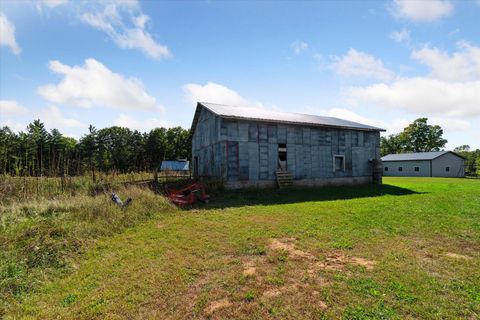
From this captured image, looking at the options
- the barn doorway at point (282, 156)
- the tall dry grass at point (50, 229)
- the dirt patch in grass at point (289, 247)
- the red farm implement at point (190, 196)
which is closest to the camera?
the tall dry grass at point (50, 229)

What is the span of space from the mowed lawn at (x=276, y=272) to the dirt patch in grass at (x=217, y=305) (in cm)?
1

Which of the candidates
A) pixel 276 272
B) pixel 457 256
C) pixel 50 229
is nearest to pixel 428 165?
pixel 457 256

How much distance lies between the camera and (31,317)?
11.9 feet

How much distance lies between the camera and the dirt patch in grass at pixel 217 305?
143 inches

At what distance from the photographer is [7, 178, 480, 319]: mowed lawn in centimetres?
366

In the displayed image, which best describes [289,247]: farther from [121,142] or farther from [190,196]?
[121,142]

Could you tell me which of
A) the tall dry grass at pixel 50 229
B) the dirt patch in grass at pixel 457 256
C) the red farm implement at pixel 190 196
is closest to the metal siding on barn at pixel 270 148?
the red farm implement at pixel 190 196

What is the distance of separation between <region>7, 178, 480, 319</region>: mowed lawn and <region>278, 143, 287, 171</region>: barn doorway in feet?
27.8

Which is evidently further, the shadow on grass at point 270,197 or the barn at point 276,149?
the barn at point 276,149

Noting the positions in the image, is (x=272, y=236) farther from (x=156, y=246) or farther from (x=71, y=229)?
(x=71, y=229)

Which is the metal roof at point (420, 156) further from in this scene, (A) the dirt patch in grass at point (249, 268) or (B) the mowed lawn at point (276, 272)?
(A) the dirt patch in grass at point (249, 268)

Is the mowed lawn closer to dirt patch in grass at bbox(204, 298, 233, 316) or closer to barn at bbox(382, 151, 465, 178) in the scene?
dirt patch in grass at bbox(204, 298, 233, 316)

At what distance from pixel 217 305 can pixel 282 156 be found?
46.2 feet

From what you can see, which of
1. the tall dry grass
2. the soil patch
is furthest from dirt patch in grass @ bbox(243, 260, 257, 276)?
the tall dry grass
